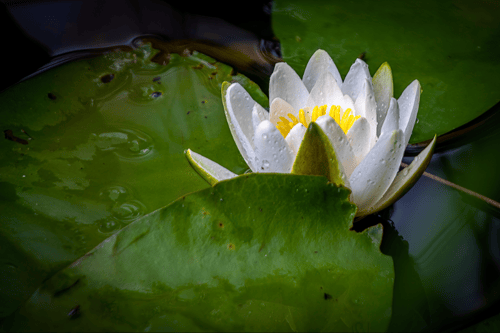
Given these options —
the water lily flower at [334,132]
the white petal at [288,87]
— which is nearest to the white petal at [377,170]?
the water lily flower at [334,132]

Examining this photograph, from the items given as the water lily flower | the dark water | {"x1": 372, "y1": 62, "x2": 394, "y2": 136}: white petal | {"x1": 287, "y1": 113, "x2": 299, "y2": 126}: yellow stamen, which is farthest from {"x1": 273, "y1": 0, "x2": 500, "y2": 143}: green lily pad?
{"x1": 287, "y1": 113, "x2": 299, "y2": 126}: yellow stamen

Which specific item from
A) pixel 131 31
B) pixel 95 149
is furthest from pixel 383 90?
pixel 131 31

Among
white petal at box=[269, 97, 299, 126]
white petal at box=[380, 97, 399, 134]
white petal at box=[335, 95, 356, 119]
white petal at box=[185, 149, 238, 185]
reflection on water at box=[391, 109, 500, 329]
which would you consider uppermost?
white petal at box=[380, 97, 399, 134]

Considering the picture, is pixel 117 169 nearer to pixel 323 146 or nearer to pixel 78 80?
pixel 78 80

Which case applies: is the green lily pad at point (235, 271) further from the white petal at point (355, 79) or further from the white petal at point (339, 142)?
the white petal at point (355, 79)

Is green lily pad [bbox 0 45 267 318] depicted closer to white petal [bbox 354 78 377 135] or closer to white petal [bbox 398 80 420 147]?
white petal [bbox 354 78 377 135]

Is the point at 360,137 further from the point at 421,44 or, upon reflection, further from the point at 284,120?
the point at 421,44
